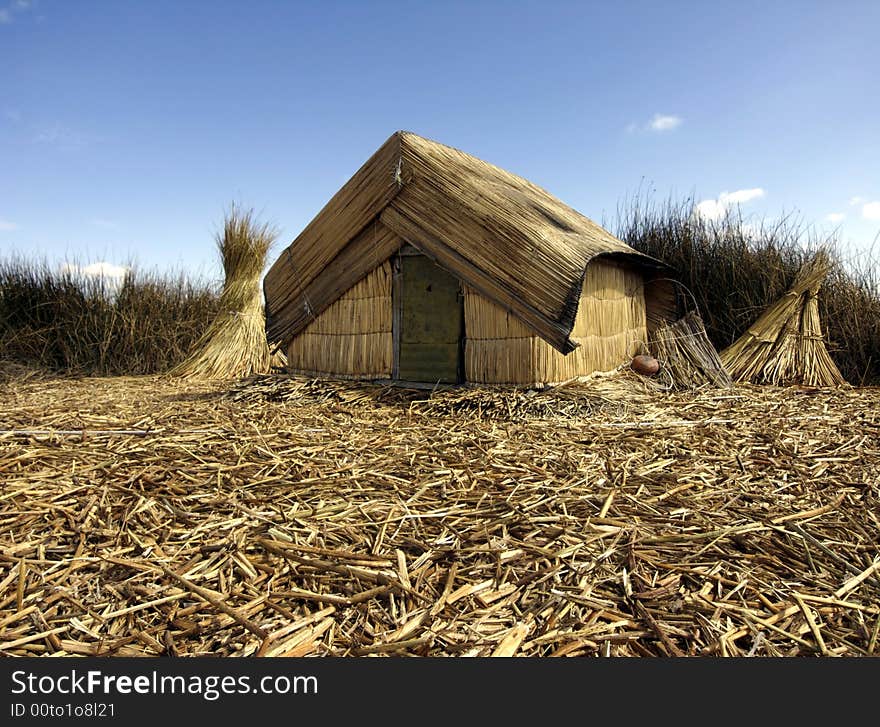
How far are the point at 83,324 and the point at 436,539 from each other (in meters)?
9.55

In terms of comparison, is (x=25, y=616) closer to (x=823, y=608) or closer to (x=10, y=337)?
(x=823, y=608)

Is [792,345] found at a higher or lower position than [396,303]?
lower

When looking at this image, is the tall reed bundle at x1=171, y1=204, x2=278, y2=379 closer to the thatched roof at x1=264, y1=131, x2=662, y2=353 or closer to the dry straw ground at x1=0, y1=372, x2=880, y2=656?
the thatched roof at x1=264, y1=131, x2=662, y2=353

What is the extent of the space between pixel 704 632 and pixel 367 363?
510 cm

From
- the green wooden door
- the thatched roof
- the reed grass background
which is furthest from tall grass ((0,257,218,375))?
the green wooden door

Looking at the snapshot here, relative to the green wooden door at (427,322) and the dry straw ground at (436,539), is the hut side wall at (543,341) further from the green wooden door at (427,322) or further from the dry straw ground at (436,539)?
the dry straw ground at (436,539)

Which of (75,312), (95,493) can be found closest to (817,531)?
(95,493)

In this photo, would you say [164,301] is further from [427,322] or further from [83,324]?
[427,322]

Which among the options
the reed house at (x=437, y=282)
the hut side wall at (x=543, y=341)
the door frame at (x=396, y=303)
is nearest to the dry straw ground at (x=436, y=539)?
the hut side wall at (x=543, y=341)

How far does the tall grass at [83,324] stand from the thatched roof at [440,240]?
4066 mm

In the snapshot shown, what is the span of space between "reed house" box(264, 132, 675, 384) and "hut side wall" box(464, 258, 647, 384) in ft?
0.04

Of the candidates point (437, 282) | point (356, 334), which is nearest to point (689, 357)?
point (437, 282)

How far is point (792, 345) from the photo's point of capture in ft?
27.7

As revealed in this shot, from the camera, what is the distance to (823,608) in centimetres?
226
